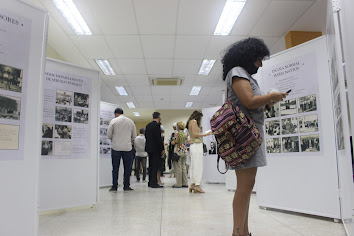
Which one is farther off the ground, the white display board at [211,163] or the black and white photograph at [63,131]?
the black and white photograph at [63,131]

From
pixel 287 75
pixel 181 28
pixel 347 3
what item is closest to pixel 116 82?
pixel 181 28

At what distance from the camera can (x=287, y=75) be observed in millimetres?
3115

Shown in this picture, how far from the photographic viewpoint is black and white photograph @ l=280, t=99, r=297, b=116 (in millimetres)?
3045

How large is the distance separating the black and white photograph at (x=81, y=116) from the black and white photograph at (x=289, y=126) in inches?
98.6

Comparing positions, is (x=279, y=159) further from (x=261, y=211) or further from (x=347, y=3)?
(x=347, y=3)

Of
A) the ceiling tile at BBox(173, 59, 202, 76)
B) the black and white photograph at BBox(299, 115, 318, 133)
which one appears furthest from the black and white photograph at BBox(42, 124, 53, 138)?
the ceiling tile at BBox(173, 59, 202, 76)

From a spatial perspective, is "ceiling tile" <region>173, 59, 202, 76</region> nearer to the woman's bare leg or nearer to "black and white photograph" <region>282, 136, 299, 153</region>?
"black and white photograph" <region>282, 136, 299, 153</region>

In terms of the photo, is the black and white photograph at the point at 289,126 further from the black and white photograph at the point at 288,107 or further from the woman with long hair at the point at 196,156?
the woman with long hair at the point at 196,156

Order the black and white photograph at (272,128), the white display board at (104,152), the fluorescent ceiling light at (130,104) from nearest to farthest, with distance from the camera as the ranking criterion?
the black and white photograph at (272,128) < the white display board at (104,152) < the fluorescent ceiling light at (130,104)

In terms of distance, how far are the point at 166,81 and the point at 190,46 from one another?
294cm

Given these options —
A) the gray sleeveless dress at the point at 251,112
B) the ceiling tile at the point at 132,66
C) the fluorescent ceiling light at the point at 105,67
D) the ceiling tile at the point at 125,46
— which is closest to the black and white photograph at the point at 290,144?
the gray sleeveless dress at the point at 251,112

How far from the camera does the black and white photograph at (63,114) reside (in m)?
3.24

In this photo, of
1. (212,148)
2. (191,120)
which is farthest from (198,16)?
(212,148)

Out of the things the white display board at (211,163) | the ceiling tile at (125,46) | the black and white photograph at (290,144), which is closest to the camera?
the black and white photograph at (290,144)
